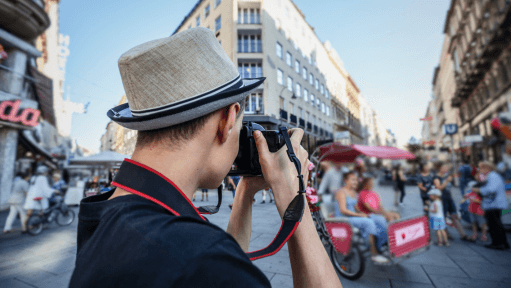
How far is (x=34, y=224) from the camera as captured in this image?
6574 millimetres

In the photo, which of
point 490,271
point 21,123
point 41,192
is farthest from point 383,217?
point 21,123

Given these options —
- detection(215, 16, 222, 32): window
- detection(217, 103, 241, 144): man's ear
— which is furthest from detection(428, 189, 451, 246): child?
detection(215, 16, 222, 32): window

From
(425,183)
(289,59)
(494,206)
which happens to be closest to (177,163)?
(494,206)

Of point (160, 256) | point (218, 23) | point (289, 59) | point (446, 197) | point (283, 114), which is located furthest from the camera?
Result: point (289, 59)

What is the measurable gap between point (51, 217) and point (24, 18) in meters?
10.0

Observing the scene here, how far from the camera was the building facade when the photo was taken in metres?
15.4

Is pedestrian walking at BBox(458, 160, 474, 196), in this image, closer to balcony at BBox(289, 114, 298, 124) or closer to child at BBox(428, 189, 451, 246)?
child at BBox(428, 189, 451, 246)

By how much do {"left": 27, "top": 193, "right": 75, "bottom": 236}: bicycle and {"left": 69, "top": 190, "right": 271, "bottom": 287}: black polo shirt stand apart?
8.39 metres

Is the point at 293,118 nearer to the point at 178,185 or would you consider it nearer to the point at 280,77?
the point at 280,77

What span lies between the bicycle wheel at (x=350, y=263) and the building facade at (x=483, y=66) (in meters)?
17.4

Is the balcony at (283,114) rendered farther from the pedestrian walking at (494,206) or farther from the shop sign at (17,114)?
the pedestrian walking at (494,206)

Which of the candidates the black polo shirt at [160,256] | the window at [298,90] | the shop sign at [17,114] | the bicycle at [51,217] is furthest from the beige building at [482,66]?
the shop sign at [17,114]

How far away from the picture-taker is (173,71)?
737mm

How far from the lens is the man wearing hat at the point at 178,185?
496mm
